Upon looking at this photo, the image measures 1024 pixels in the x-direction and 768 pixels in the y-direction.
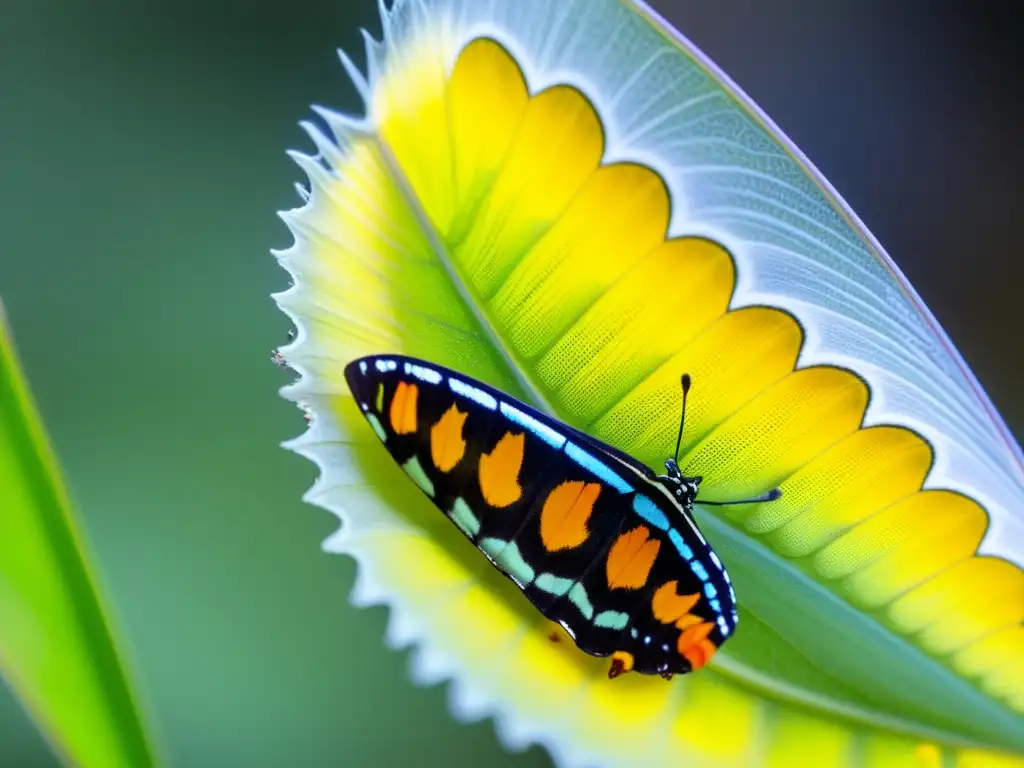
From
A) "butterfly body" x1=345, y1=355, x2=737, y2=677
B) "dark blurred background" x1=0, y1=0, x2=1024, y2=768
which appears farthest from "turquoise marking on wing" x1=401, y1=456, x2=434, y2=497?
"dark blurred background" x1=0, y1=0, x2=1024, y2=768

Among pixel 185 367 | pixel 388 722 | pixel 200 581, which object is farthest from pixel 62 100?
pixel 388 722

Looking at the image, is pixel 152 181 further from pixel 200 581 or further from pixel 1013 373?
pixel 1013 373

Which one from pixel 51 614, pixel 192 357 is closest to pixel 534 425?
pixel 51 614

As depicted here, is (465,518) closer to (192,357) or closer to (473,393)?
(473,393)

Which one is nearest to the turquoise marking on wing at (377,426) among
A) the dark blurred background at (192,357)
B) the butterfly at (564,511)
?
the butterfly at (564,511)

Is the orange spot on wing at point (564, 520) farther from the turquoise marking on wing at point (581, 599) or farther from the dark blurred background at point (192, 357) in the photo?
the dark blurred background at point (192, 357)

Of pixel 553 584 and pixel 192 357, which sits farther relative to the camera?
pixel 192 357

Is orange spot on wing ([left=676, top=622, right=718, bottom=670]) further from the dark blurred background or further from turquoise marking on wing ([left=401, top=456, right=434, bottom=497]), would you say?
the dark blurred background

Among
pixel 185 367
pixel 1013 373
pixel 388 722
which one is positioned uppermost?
pixel 1013 373
